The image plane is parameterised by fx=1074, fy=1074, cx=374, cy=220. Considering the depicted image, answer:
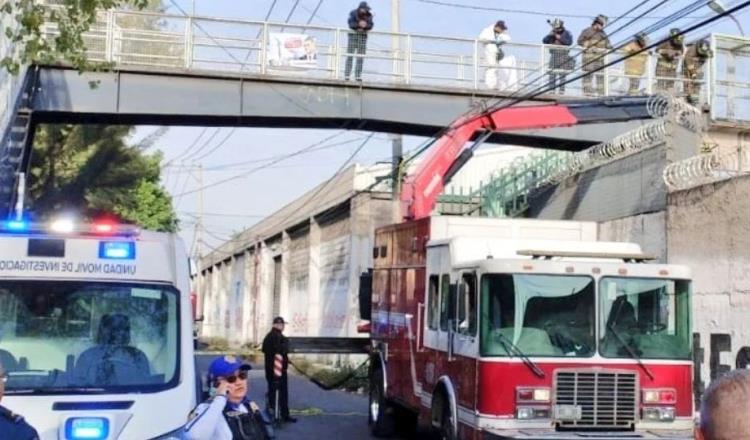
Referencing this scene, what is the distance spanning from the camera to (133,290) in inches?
286

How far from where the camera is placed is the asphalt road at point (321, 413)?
16188mm

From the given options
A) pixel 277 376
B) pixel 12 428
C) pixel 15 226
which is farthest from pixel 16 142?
pixel 12 428

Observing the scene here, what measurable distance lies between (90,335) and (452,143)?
12.6 meters

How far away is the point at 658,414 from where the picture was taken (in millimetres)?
11070

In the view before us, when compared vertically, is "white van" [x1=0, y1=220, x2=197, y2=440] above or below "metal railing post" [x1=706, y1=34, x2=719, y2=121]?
below

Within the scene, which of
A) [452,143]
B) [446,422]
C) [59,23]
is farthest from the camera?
[452,143]

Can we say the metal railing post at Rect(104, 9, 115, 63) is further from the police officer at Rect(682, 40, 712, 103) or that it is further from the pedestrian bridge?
the police officer at Rect(682, 40, 712, 103)

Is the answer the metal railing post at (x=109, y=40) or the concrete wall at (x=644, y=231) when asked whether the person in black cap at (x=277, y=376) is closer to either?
the concrete wall at (x=644, y=231)

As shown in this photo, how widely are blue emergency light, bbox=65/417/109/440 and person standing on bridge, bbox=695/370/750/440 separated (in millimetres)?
4666

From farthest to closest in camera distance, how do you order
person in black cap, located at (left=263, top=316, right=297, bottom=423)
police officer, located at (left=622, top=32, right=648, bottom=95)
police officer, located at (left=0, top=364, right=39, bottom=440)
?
police officer, located at (left=622, top=32, right=648, bottom=95) < person in black cap, located at (left=263, top=316, right=297, bottom=423) < police officer, located at (left=0, top=364, right=39, bottom=440)

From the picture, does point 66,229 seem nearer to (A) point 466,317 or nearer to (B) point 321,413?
(A) point 466,317

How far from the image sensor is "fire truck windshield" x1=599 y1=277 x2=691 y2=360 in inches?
436

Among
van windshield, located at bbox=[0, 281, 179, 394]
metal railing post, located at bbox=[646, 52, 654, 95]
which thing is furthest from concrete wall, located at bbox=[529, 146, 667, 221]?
van windshield, located at bbox=[0, 281, 179, 394]

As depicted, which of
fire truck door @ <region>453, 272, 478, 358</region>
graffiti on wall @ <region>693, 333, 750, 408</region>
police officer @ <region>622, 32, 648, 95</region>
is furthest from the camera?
police officer @ <region>622, 32, 648, 95</region>
